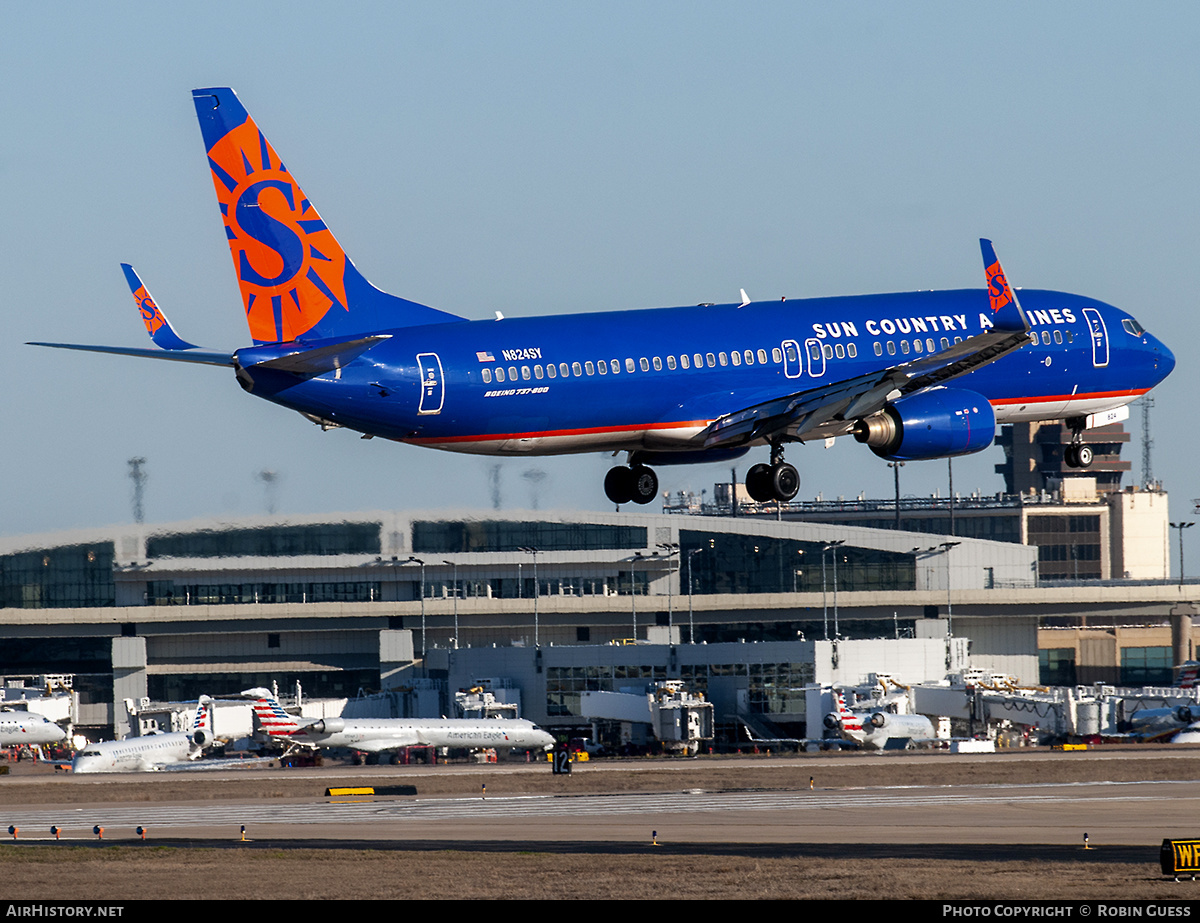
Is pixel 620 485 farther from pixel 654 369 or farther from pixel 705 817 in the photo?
pixel 705 817

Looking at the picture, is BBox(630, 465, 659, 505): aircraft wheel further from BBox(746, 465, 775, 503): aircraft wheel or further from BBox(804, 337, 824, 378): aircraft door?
BBox(804, 337, 824, 378): aircraft door

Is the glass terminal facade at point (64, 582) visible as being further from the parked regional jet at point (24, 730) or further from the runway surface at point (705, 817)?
the runway surface at point (705, 817)

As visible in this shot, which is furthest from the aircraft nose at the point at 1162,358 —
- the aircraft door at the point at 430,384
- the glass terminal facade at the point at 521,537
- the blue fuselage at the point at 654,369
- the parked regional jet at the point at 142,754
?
the glass terminal facade at the point at 521,537

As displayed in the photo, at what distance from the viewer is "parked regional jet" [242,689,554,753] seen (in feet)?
361

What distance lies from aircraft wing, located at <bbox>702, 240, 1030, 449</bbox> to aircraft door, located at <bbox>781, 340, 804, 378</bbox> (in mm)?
735

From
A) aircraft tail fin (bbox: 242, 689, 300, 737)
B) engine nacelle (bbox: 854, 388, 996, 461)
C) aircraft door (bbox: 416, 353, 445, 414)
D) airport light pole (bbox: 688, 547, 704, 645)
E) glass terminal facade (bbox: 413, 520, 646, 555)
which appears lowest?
aircraft tail fin (bbox: 242, 689, 300, 737)

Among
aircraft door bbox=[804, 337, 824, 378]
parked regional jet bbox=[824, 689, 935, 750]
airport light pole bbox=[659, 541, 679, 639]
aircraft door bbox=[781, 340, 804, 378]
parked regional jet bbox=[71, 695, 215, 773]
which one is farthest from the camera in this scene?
airport light pole bbox=[659, 541, 679, 639]

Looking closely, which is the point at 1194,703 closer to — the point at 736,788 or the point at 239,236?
the point at 736,788

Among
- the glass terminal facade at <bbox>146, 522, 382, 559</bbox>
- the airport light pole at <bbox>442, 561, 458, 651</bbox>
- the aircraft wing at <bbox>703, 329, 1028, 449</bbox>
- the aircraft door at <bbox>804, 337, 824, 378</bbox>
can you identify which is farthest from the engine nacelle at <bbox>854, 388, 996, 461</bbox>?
the glass terminal facade at <bbox>146, 522, 382, 559</bbox>

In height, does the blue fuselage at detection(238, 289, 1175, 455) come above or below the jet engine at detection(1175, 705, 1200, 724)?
above

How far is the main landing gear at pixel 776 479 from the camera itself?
177 ft

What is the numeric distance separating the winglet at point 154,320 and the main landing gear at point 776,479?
17084 millimetres

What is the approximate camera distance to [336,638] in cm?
14775

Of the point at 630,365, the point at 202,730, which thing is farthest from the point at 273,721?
the point at 630,365
